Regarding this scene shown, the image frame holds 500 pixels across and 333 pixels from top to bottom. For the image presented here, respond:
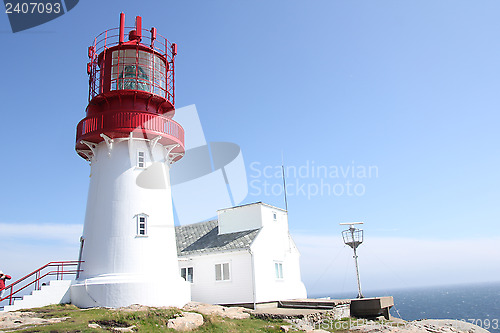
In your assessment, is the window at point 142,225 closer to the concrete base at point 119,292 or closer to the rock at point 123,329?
the concrete base at point 119,292

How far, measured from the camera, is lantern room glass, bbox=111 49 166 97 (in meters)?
20.6

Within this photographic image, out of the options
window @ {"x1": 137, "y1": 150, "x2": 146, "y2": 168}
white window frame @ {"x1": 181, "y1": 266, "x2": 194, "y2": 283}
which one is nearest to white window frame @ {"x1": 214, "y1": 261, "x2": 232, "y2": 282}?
white window frame @ {"x1": 181, "y1": 266, "x2": 194, "y2": 283}

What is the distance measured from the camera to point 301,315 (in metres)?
19.0

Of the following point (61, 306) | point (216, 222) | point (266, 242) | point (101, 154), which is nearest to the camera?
point (61, 306)

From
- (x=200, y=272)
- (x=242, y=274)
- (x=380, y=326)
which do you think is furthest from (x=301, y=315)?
(x=200, y=272)

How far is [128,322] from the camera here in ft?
47.9

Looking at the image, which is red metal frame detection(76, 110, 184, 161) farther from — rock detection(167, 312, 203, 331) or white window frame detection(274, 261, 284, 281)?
white window frame detection(274, 261, 284, 281)

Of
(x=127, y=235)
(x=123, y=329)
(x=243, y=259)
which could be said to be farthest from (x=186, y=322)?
(x=243, y=259)

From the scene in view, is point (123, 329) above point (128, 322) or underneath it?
underneath

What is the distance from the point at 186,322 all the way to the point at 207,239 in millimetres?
11261

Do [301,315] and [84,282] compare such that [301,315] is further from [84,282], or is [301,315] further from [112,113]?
[112,113]

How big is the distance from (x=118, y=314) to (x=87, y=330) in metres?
2.29

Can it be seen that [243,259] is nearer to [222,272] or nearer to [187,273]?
[222,272]

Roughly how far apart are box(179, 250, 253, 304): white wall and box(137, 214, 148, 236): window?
6285mm
